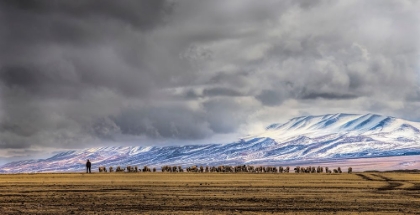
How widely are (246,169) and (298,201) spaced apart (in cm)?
8484

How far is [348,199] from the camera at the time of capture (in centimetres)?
5566

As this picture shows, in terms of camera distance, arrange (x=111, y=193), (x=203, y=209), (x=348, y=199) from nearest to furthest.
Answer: (x=203, y=209) → (x=348, y=199) → (x=111, y=193)

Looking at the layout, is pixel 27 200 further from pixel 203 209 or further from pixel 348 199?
pixel 348 199

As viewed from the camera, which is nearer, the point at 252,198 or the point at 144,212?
the point at 144,212

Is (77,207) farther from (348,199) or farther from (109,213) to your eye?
(348,199)

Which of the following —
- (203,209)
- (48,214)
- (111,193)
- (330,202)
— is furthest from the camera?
(111,193)

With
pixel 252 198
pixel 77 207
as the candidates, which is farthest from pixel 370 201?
pixel 77 207

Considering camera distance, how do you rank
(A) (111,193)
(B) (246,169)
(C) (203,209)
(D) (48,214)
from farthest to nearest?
(B) (246,169) → (A) (111,193) → (C) (203,209) → (D) (48,214)

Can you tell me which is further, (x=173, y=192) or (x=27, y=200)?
(x=173, y=192)

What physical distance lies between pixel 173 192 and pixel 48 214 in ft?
74.8

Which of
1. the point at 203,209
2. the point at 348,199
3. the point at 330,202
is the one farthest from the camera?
the point at 348,199

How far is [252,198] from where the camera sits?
2180 inches

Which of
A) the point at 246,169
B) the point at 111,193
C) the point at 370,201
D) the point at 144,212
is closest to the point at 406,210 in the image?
the point at 370,201

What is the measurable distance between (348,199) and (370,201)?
2.55 m
